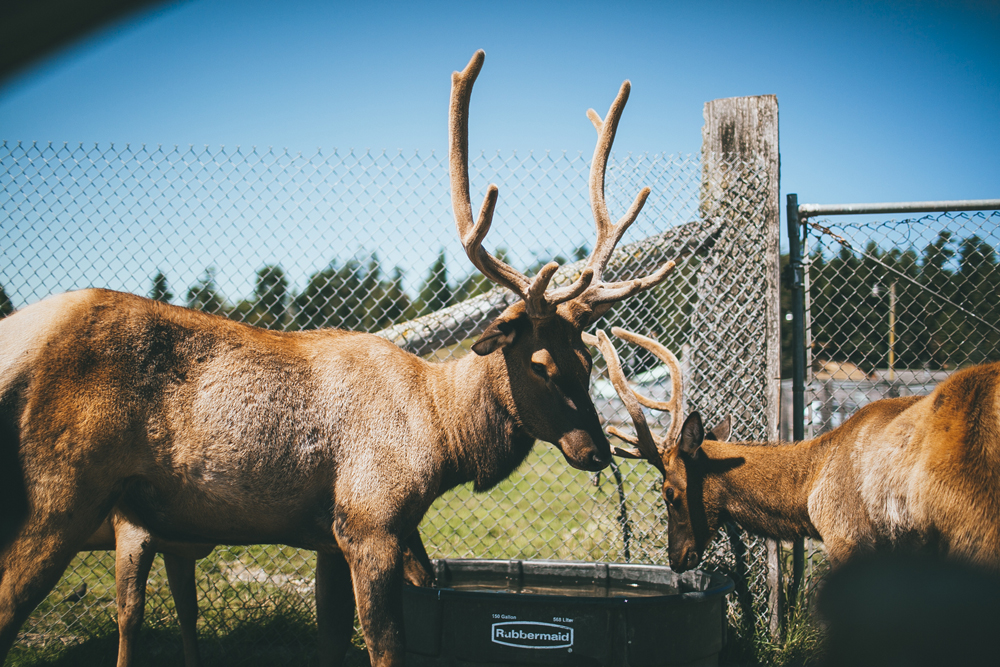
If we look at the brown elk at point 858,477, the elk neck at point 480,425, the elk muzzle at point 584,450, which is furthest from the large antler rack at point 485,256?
the brown elk at point 858,477

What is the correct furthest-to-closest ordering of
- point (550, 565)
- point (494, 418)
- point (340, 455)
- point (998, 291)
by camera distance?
1. point (998, 291)
2. point (550, 565)
3. point (494, 418)
4. point (340, 455)

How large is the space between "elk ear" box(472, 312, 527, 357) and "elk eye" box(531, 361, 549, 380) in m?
0.16

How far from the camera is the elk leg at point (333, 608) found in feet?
9.73

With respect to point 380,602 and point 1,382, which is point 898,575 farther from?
point 1,382

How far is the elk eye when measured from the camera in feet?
9.78

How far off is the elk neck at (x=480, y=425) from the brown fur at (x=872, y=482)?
140 centimetres

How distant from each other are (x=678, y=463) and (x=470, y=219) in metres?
2.16

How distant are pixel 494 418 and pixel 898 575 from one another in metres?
1.81

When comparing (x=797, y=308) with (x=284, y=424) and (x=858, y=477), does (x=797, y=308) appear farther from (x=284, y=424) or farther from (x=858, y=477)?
(x=284, y=424)

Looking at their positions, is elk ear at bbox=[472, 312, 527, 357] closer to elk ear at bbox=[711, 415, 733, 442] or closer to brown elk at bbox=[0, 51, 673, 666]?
brown elk at bbox=[0, 51, 673, 666]

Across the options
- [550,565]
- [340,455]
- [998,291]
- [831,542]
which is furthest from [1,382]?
[998,291]

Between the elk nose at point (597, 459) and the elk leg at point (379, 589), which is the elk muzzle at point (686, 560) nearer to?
the elk nose at point (597, 459)

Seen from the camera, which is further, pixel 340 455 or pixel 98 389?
pixel 340 455

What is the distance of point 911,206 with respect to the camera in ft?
13.2
